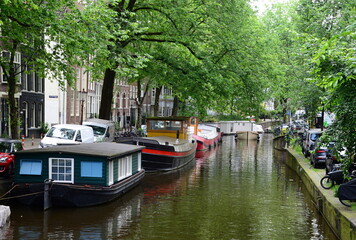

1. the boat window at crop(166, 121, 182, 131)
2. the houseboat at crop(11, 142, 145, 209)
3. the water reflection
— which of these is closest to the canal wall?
the water reflection

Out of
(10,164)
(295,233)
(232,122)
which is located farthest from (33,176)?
(232,122)

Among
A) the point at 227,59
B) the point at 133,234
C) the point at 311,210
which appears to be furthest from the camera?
the point at 227,59

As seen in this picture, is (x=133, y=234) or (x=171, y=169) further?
(x=171, y=169)

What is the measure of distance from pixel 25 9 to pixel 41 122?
26511 millimetres

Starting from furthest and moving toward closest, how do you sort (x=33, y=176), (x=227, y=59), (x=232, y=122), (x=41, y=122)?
(x=232, y=122) < (x=41, y=122) < (x=227, y=59) < (x=33, y=176)

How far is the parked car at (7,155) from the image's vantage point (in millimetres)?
21656

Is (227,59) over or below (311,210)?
over

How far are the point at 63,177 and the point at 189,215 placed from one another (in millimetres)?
4229

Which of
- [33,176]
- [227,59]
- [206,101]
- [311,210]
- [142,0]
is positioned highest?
[142,0]

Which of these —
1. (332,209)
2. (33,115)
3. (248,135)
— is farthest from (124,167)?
(248,135)

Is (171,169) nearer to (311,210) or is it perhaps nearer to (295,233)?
(311,210)

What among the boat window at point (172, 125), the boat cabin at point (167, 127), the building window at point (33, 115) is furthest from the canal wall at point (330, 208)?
the building window at point (33, 115)

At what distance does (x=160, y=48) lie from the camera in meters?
29.4

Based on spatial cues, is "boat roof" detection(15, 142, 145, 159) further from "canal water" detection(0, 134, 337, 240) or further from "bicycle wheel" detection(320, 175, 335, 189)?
"bicycle wheel" detection(320, 175, 335, 189)
